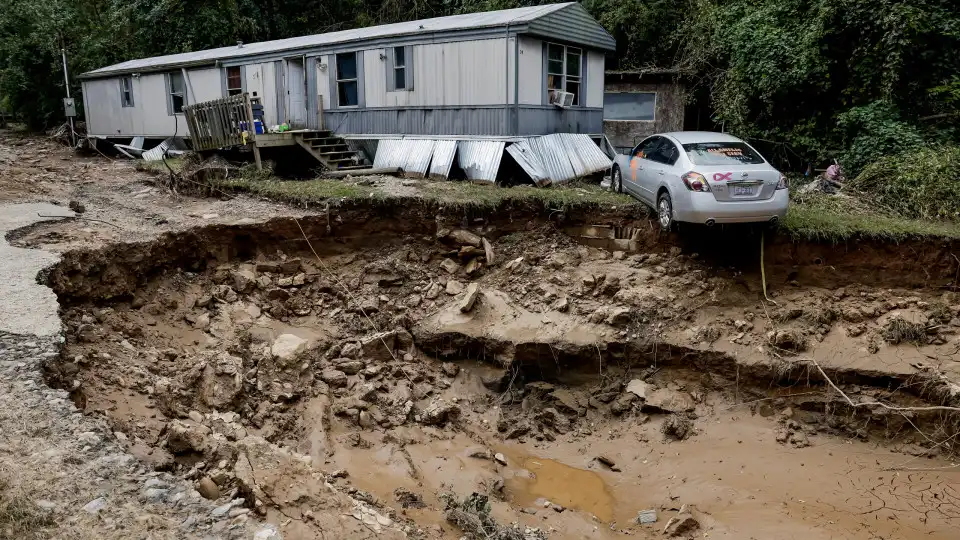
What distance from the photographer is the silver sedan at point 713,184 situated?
1034cm

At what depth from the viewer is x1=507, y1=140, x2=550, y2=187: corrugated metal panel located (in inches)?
576

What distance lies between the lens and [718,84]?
18594mm

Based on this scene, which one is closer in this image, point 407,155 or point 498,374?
point 498,374

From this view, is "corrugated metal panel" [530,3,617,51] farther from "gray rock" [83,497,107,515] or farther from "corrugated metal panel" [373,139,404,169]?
"gray rock" [83,497,107,515]

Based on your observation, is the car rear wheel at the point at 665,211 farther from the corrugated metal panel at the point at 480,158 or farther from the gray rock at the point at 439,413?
the gray rock at the point at 439,413

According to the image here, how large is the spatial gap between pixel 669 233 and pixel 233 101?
10.4 m

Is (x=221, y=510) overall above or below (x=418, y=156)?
below

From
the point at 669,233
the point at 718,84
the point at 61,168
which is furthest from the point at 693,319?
the point at 61,168

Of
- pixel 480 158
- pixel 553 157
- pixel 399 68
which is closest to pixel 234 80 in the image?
pixel 399 68

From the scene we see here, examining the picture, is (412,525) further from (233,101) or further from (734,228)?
(233,101)

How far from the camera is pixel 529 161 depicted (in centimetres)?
1480

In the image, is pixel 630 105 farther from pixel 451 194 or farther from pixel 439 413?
pixel 439 413

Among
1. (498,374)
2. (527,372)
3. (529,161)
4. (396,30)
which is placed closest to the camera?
(498,374)

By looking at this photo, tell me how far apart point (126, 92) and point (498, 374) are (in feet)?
64.2
